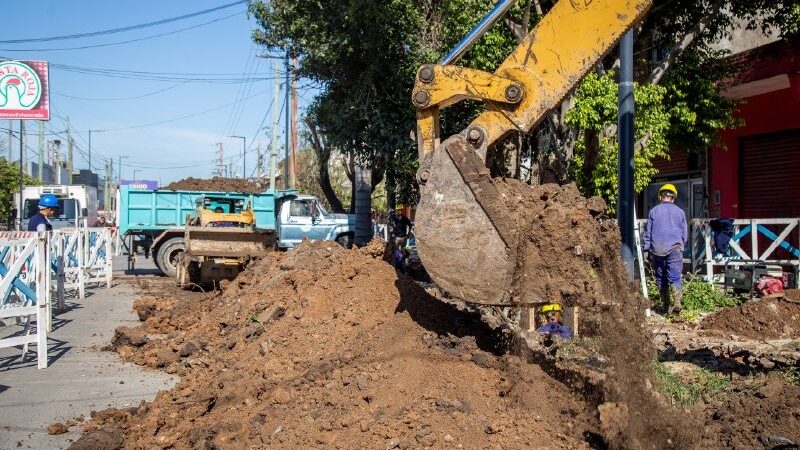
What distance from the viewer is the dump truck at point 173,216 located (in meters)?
19.5

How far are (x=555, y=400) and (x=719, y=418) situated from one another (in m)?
1.31

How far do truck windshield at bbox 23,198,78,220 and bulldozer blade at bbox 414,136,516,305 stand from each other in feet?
91.0

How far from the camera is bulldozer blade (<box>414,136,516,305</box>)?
16.8ft

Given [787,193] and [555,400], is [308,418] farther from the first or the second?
[787,193]

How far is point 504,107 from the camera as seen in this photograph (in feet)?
17.9

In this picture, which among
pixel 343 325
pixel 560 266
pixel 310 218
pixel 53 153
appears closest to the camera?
pixel 560 266

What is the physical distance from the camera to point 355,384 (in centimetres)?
514

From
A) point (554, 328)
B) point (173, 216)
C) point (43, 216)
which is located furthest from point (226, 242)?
point (554, 328)

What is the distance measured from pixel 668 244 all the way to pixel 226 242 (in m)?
9.36

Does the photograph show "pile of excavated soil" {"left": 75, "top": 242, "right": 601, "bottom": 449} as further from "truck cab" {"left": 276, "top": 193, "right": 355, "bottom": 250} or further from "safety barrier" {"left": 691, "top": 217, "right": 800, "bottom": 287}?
"truck cab" {"left": 276, "top": 193, "right": 355, "bottom": 250}

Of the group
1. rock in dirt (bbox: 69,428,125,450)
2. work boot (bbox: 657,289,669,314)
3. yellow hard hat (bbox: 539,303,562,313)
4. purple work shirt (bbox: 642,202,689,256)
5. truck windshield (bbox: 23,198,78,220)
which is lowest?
rock in dirt (bbox: 69,428,125,450)

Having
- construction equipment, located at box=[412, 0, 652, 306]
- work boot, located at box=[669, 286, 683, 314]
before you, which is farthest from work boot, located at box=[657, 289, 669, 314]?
construction equipment, located at box=[412, 0, 652, 306]

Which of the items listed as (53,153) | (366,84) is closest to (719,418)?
(366,84)

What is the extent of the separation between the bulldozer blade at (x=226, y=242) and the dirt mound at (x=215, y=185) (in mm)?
5388
